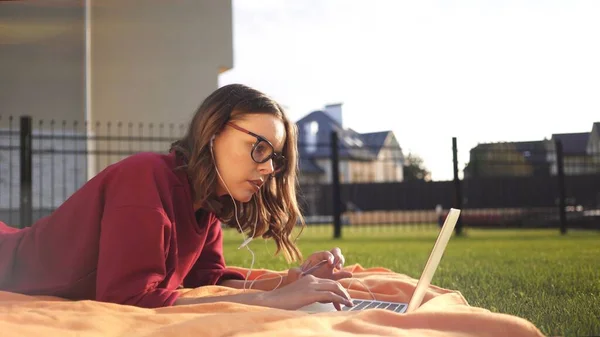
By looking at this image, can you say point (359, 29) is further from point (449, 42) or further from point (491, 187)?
point (491, 187)

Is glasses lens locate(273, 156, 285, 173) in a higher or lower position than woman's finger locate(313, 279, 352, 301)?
higher

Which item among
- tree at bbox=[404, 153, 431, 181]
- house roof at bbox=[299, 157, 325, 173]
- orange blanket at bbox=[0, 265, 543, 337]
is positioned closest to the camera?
orange blanket at bbox=[0, 265, 543, 337]

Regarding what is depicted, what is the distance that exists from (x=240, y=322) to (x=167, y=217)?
458mm

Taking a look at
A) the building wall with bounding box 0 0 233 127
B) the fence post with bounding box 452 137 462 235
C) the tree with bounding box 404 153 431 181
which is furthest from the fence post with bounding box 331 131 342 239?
the building wall with bounding box 0 0 233 127

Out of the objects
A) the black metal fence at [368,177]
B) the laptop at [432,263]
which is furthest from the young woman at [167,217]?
the black metal fence at [368,177]

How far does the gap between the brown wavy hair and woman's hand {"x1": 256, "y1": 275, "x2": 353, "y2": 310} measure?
39cm

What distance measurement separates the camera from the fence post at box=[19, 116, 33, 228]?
6766 millimetres

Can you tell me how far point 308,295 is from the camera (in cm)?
145

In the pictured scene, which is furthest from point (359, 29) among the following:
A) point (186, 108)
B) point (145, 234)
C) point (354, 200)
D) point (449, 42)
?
point (354, 200)

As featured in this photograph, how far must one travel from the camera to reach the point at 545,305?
2.12 m

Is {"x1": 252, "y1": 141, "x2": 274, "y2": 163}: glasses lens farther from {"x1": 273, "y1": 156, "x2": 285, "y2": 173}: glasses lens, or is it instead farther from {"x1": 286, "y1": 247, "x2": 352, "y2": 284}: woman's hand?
{"x1": 286, "y1": 247, "x2": 352, "y2": 284}: woman's hand

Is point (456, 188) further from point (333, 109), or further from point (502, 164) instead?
point (333, 109)

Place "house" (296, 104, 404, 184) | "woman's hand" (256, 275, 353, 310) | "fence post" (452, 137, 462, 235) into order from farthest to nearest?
1. "house" (296, 104, 404, 184)
2. "fence post" (452, 137, 462, 235)
3. "woman's hand" (256, 275, 353, 310)

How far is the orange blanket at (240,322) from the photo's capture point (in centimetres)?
123
